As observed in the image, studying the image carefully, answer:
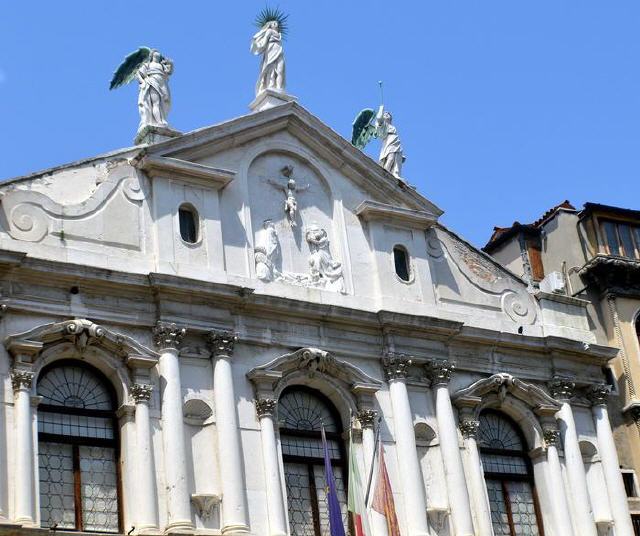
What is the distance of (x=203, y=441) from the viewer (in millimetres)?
21297

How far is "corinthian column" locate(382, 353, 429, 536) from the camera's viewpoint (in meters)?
22.4

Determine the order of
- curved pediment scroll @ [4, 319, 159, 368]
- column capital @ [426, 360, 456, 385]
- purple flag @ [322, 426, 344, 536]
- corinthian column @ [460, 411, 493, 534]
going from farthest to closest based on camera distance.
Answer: column capital @ [426, 360, 456, 385] < corinthian column @ [460, 411, 493, 534] < purple flag @ [322, 426, 344, 536] < curved pediment scroll @ [4, 319, 159, 368]

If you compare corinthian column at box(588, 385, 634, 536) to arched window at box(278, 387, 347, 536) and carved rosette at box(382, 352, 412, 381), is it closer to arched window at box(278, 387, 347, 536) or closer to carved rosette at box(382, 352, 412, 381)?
carved rosette at box(382, 352, 412, 381)

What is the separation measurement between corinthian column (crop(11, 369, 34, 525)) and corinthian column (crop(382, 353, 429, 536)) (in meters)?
6.52

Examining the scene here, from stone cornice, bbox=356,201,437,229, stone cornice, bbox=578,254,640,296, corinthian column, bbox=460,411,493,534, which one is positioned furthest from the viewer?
stone cornice, bbox=578,254,640,296

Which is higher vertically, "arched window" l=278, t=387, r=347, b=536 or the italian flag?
"arched window" l=278, t=387, r=347, b=536

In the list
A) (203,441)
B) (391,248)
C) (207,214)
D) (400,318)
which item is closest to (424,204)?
(391,248)

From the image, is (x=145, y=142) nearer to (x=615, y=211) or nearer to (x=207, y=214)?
(x=207, y=214)

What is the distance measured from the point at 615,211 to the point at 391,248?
6.13 m

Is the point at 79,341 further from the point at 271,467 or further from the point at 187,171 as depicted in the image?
the point at 187,171

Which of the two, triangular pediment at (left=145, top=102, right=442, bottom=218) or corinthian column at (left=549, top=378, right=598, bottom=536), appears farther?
corinthian column at (left=549, top=378, right=598, bottom=536)

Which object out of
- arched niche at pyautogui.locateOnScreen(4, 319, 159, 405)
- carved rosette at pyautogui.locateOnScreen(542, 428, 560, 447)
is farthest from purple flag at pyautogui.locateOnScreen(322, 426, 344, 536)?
carved rosette at pyautogui.locateOnScreen(542, 428, 560, 447)

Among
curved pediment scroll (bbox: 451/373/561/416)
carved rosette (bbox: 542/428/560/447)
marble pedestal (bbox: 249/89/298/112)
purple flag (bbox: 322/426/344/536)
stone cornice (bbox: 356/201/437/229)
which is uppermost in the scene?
marble pedestal (bbox: 249/89/298/112)

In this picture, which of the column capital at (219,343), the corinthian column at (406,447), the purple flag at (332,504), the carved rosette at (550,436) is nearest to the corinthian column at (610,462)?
the carved rosette at (550,436)
